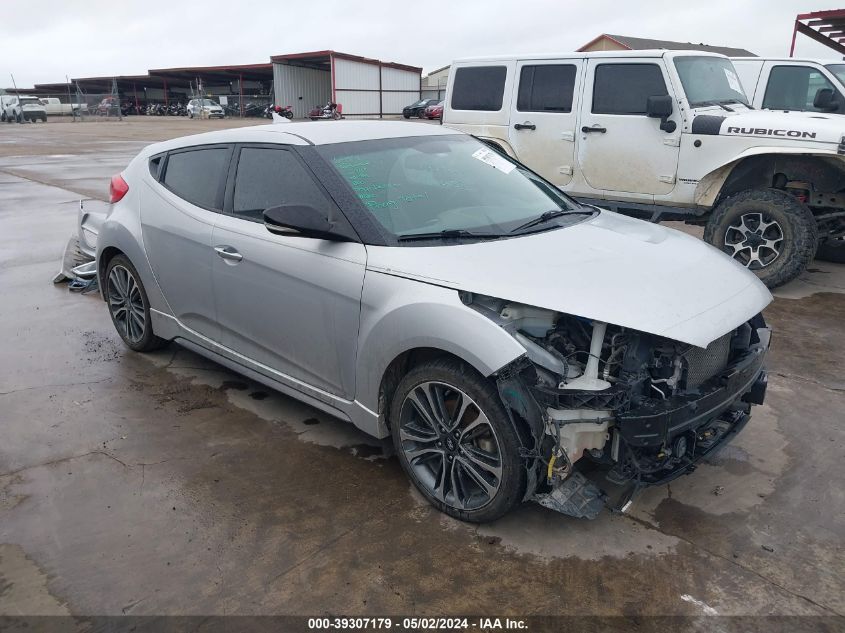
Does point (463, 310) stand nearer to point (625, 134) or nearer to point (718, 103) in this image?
point (625, 134)

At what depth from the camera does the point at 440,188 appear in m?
3.61

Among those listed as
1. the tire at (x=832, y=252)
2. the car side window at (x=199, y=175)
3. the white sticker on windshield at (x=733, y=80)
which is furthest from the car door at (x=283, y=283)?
the tire at (x=832, y=252)

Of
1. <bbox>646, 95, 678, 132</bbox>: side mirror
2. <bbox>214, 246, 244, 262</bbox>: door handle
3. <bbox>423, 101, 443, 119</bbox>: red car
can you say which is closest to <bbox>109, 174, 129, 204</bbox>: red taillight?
<bbox>214, 246, 244, 262</bbox>: door handle

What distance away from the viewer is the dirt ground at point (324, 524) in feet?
8.48

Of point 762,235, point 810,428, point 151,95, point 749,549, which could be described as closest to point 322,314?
point 749,549

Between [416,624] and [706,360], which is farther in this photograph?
[706,360]

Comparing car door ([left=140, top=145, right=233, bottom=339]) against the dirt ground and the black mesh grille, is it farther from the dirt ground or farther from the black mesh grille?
the black mesh grille

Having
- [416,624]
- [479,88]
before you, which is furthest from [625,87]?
[416,624]

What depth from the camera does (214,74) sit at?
187 feet

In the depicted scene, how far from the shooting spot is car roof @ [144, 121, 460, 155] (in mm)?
3713

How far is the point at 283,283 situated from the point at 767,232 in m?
5.07

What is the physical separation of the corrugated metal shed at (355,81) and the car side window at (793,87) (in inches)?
1371

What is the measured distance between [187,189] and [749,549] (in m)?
3.65

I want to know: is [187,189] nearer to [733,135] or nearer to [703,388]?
[703,388]
